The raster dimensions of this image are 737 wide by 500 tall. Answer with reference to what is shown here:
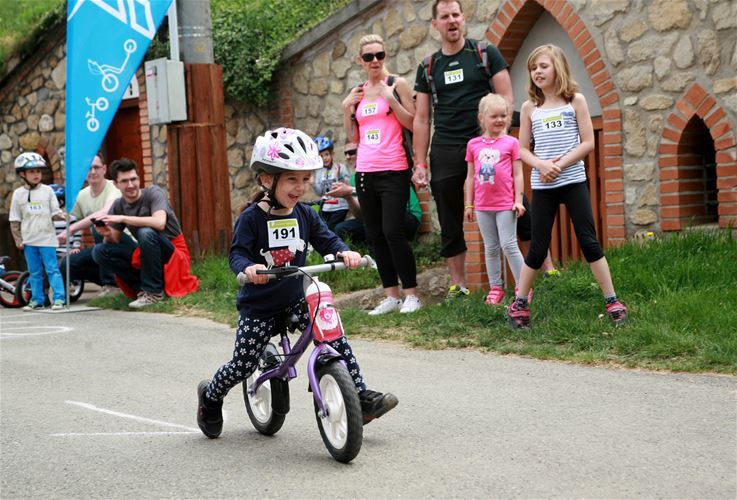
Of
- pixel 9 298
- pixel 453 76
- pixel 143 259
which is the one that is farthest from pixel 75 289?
pixel 453 76

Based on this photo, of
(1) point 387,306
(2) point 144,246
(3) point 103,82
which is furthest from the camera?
(3) point 103,82

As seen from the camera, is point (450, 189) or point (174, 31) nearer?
point (450, 189)

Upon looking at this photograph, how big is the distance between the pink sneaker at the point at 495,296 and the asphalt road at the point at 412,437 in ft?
3.85

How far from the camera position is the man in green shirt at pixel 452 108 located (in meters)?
9.09

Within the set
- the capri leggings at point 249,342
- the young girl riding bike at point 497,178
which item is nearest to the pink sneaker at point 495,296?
the young girl riding bike at point 497,178

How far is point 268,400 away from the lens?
19.3 feet

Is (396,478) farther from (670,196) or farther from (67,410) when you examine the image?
(670,196)

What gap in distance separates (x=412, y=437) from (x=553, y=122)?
3.36 m

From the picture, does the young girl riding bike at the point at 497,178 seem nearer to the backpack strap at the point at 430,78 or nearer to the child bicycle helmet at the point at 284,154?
the backpack strap at the point at 430,78

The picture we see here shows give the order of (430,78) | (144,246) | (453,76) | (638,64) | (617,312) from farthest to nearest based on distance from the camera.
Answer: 1. (144,246)
2. (638,64)
3. (430,78)
4. (453,76)
5. (617,312)

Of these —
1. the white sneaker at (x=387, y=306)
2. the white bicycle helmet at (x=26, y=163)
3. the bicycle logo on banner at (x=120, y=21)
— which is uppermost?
the bicycle logo on banner at (x=120, y=21)

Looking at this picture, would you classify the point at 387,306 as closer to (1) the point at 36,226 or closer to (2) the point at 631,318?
(2) the point at 631,318

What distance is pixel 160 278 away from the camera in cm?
1177

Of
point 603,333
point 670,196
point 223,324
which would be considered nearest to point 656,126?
point 670,196
